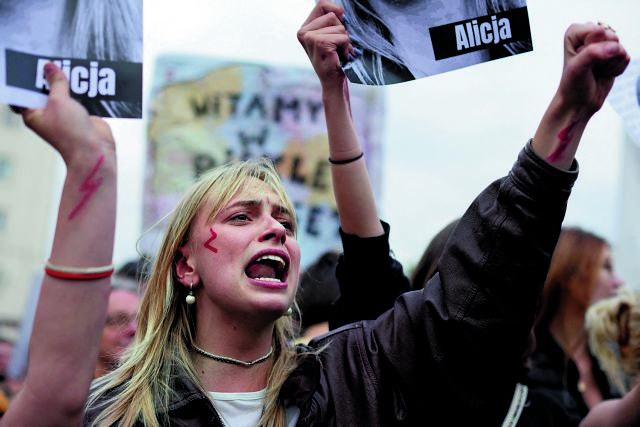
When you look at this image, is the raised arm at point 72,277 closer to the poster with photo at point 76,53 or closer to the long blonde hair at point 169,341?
the poster with photo at point 76,53

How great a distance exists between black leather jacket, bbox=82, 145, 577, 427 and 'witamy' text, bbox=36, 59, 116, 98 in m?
0.80

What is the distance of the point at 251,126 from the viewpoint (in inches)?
227

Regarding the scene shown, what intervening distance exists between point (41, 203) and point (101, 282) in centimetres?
3830

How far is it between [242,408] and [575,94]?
3.72 feet

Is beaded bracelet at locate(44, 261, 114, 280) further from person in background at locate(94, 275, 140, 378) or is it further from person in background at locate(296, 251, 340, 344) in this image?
person in background at locate(94, 275, 140, 378)

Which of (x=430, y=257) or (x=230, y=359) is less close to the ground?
(x=430, y=257)

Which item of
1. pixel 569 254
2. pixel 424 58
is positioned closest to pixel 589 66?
pixel 424 58

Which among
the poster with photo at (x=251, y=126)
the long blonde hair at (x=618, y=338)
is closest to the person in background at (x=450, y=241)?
the long blonde hair at (x=618, y=338)

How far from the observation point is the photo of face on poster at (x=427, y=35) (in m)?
2.18

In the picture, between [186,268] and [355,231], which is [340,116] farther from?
[186,268]

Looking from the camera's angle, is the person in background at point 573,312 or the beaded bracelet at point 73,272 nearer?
the beaded bracelet at point 73,272

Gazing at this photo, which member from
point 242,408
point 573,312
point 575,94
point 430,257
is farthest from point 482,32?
point 573,312

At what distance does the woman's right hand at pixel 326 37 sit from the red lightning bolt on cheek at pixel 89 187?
0.86 meters

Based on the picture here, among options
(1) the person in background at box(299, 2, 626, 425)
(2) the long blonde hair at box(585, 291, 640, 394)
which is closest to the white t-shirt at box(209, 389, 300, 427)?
(1) the person in background at box(299, 2, 626, 425)
